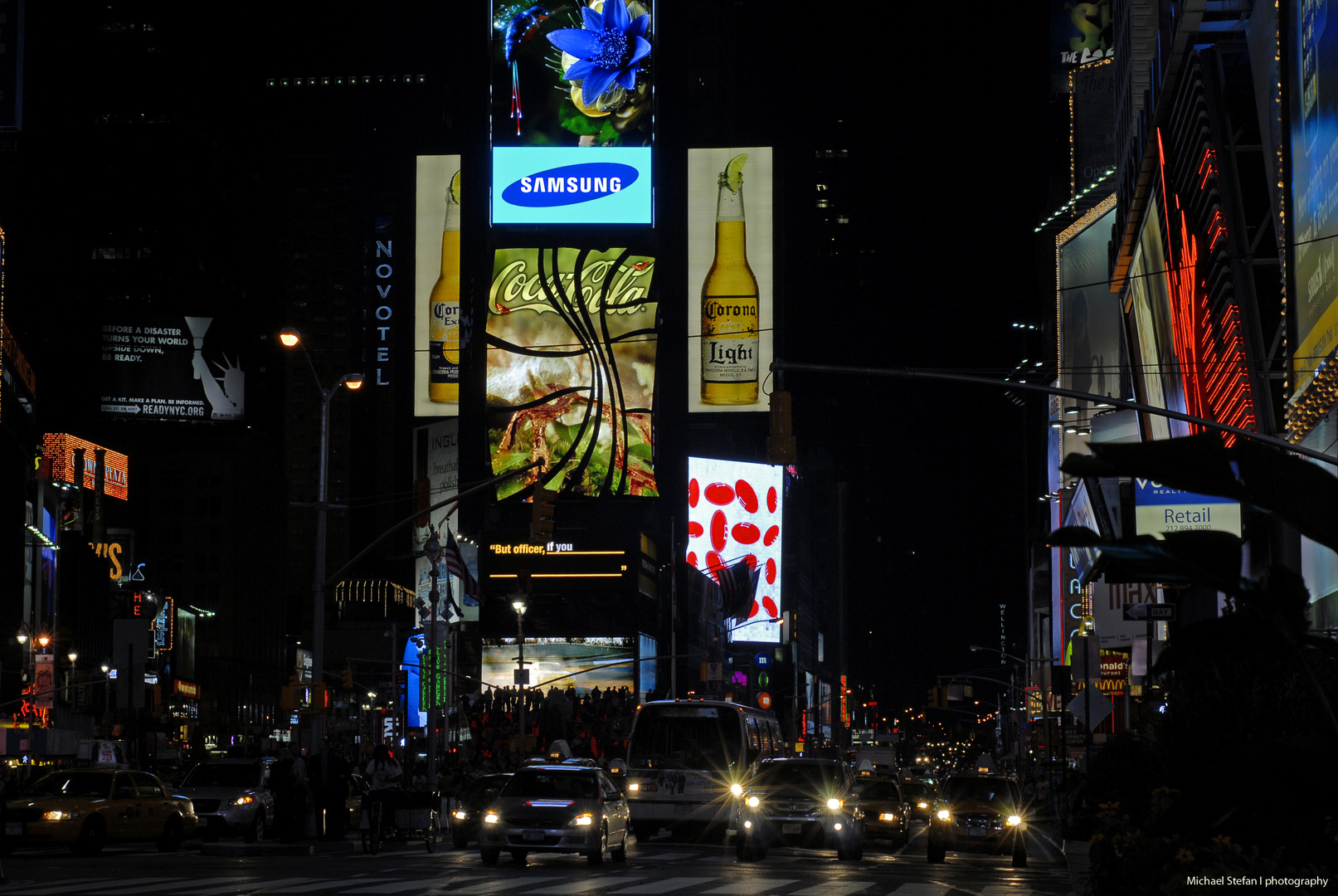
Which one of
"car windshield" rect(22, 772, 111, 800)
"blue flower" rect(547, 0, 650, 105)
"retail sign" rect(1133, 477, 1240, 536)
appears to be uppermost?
"blue flower" rect(547, 0, 650, 105)

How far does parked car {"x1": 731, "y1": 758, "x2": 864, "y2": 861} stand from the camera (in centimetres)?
2938

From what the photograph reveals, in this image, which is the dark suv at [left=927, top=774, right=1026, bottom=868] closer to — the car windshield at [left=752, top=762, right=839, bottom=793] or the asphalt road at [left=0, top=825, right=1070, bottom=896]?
the asphalt road at [left=0, top=825, right=1070, bottom=896]

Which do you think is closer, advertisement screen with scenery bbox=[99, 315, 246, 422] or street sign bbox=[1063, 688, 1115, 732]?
street sign bbox=[1063, 688, 1115, 732]

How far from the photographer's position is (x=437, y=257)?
11500cm

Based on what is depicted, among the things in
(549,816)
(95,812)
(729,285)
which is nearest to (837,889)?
(549,816)

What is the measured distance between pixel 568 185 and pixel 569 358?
11.4 m

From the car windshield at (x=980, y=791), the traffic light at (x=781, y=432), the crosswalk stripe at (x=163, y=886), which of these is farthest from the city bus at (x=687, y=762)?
the crosswalk stripe at (x=163, y=886)

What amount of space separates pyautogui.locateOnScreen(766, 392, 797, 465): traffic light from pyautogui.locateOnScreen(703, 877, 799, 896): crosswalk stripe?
5.74m

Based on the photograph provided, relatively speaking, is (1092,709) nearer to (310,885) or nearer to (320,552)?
(320,552)

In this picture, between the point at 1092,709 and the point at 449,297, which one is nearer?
the point at 1092,709

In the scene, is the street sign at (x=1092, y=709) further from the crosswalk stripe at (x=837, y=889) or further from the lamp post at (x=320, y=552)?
the lamp post at (x=320, y=552)

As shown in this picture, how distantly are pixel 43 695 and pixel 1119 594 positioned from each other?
5524 cm

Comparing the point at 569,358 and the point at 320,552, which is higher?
the point at 569,358

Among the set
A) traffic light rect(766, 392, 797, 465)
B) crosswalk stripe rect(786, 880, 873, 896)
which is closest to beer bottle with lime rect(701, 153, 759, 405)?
traffic light rect(766, 392, 797, 465)
